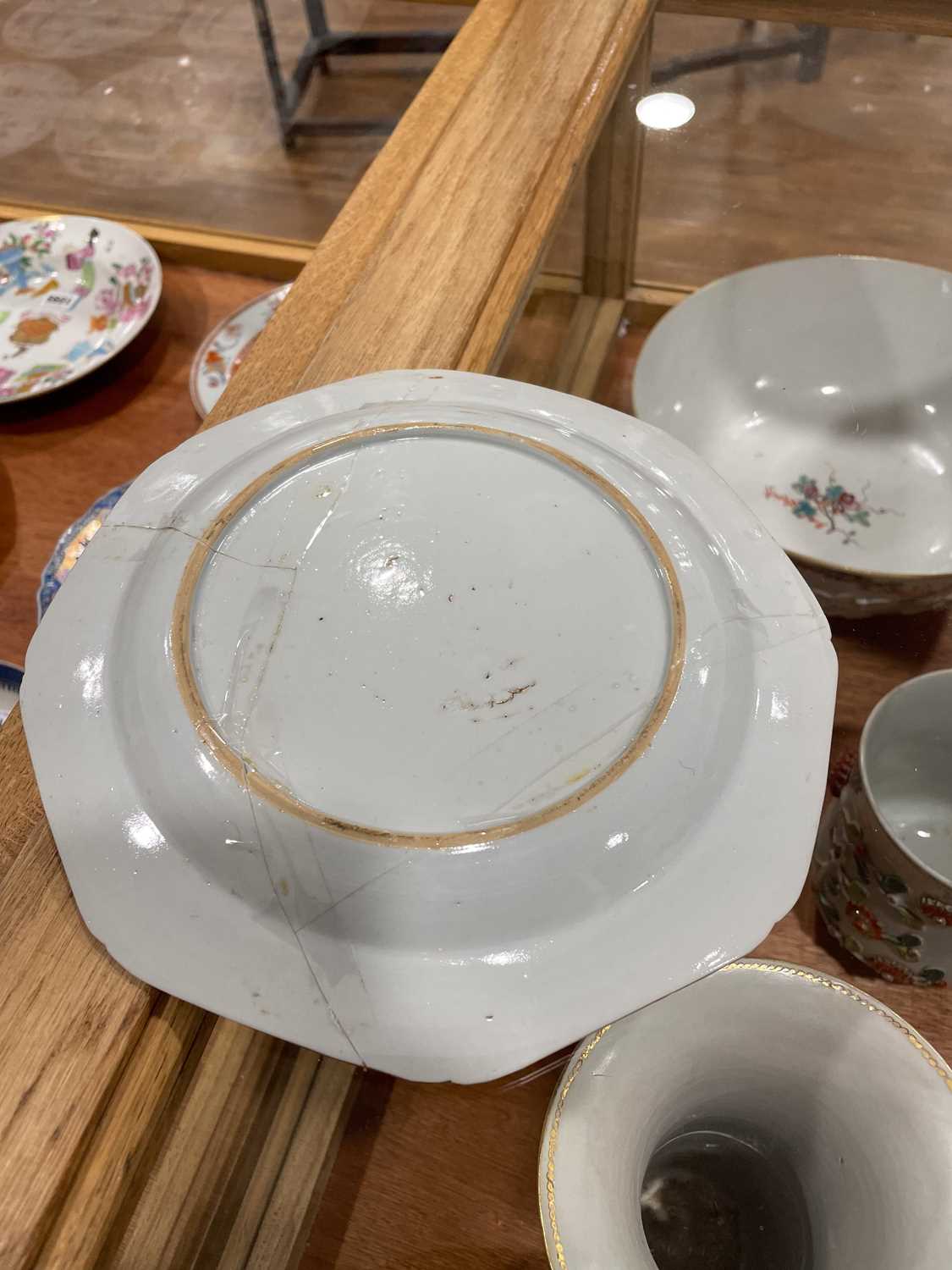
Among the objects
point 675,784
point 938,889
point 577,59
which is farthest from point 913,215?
point 675,784

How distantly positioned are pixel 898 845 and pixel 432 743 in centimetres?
30

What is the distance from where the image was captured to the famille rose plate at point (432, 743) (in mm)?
266

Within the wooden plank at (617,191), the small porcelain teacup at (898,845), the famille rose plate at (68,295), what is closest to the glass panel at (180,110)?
the famille rose plate at (68,295)

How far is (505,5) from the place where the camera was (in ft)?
2.17

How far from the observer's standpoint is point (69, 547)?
71cm

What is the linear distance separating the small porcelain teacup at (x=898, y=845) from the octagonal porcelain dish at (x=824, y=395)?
0.17m

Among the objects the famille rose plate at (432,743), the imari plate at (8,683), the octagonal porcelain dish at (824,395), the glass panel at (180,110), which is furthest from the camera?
the glass panel at (180,110)

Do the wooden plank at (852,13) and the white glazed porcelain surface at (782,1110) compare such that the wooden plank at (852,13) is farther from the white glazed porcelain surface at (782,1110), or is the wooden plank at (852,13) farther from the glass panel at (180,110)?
the white glazed porcelain surface at (782,1110)

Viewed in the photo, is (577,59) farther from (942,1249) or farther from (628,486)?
(942,1249)

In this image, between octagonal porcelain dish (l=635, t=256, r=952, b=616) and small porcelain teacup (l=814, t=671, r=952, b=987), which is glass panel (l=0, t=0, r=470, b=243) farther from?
small porcelain teacup (l=814, t=671, r=952, b=987)

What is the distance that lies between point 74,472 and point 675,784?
0.70 metres

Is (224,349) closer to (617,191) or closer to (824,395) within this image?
(617,191)

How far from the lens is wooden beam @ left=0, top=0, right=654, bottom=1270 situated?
279mm

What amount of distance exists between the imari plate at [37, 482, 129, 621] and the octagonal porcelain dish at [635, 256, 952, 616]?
0.44m
